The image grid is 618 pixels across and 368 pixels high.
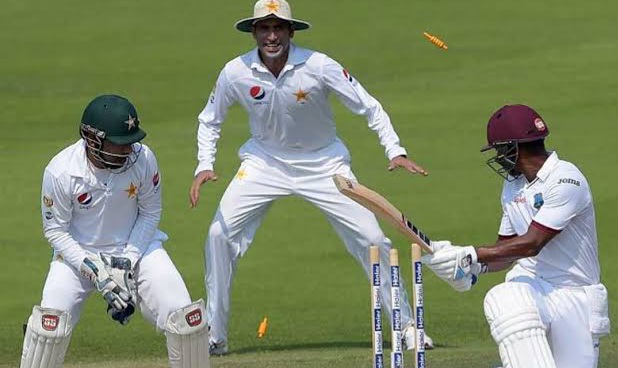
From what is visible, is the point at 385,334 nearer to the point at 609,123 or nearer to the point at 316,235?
the point at 316,235

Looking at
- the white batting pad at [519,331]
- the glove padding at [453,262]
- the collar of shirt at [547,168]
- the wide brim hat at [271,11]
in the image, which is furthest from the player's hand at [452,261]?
the wide brim hat at [271,11]

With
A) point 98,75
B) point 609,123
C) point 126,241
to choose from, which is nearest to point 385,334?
point 126,241

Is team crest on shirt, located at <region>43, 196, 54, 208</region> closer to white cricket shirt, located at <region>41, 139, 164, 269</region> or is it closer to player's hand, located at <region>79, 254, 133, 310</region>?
white cricket shirt, located at <region>41, 139, 164, 269</region>

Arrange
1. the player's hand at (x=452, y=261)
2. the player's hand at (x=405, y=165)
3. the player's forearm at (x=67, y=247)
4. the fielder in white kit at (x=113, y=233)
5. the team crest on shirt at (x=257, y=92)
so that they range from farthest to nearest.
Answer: the team crest on shirt at (x=257, y=92)
the player's hand at (x=405, y=165)
the player's forearm at (x=67, y=247)
the fielder in white kit at (x=113, y=233)
the player's hand at (x=452, y=261)

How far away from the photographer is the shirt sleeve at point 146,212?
8500 millimetres

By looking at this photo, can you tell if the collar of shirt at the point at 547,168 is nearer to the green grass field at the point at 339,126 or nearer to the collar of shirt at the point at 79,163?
the green grass field at the point at 339,126

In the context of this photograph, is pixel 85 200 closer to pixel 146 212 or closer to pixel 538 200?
pixel 146 212

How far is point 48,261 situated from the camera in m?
12.9

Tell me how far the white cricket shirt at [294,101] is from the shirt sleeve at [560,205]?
209cm

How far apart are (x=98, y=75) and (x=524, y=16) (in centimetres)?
678

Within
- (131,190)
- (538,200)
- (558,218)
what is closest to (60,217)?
(131,190)

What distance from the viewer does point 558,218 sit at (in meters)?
7.63

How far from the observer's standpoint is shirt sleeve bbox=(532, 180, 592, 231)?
7633 mm

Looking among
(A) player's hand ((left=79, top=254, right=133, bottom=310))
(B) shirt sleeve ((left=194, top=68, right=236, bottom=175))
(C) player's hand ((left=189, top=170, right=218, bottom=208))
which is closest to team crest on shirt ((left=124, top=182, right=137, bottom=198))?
(A) player's hand ((left=79, top=254, right=133, bottom=310))
